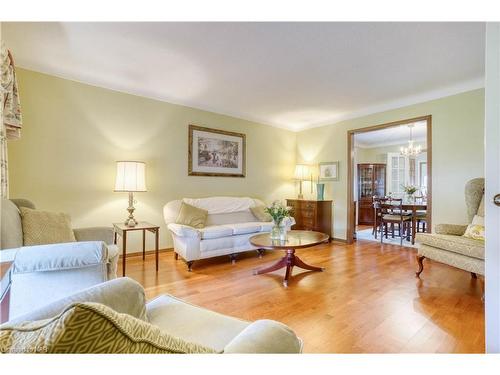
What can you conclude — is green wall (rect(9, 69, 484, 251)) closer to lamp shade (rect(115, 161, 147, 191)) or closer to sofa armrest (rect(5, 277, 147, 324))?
lamp shade (rect(115, 161, 147, 191))

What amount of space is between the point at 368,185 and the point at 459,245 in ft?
16.7

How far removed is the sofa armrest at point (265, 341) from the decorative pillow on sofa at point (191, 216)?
2659 millimetres

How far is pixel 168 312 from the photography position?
3.82ft

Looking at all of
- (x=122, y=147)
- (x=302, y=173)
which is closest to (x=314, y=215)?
(x=302, y=173)

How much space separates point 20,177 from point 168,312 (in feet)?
9.33

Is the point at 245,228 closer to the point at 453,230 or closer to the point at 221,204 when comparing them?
the point at 221,204

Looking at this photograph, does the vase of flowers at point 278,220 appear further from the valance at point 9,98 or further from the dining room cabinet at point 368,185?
the dining room cabinet at point 368,185

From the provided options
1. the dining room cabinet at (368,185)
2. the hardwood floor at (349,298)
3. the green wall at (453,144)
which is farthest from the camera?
the dining room cabinet at (368,185)

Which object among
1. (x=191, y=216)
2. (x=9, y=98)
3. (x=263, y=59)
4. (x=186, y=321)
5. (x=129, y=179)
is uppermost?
(x=263, y=59)

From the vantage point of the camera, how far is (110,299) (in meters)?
0.88

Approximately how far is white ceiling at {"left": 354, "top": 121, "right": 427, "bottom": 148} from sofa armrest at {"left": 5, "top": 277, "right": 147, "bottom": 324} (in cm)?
584

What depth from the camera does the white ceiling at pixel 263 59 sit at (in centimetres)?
221

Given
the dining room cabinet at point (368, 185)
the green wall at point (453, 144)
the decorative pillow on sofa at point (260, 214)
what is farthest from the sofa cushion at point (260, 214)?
the dining room cabinet at point (368, 185)
